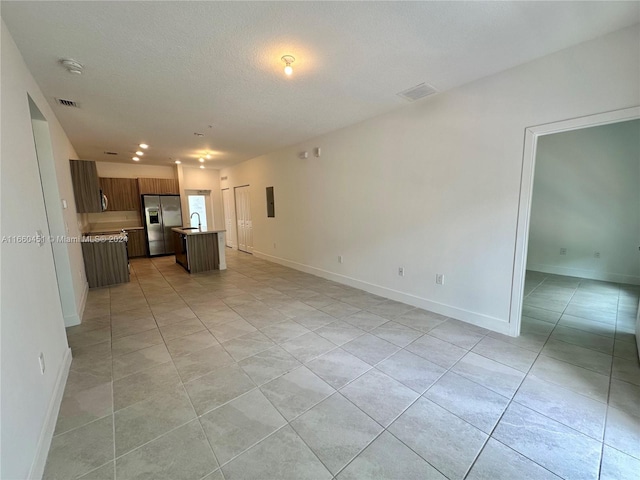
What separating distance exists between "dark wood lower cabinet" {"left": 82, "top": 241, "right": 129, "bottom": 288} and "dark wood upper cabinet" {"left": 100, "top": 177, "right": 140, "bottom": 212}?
10.1ft

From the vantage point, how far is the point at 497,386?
2.07m

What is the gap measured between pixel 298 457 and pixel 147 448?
35.9 inches

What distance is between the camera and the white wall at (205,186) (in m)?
8.20

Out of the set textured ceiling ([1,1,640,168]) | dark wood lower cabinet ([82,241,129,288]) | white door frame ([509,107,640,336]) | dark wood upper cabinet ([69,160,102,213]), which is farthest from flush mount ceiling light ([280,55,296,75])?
dark wood lower cabinet ([82,241,129,288])

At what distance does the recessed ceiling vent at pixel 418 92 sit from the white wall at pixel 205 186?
7174mm

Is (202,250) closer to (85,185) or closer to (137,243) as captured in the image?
(85,185)

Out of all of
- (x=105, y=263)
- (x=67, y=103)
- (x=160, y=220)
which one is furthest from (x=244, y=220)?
(x=67, y=103)

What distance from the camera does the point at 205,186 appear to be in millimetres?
8789

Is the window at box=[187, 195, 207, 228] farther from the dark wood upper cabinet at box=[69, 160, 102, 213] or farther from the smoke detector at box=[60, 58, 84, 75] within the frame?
the smoke detector at box=[60, 58, 84, 75]

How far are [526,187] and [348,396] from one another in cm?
258

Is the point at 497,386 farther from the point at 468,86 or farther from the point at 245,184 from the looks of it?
the point at 245,184

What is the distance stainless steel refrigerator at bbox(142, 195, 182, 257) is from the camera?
7332mm

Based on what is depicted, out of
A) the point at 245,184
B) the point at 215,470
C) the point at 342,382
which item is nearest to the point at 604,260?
the point at 342,382

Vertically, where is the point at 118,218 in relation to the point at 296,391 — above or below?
above
